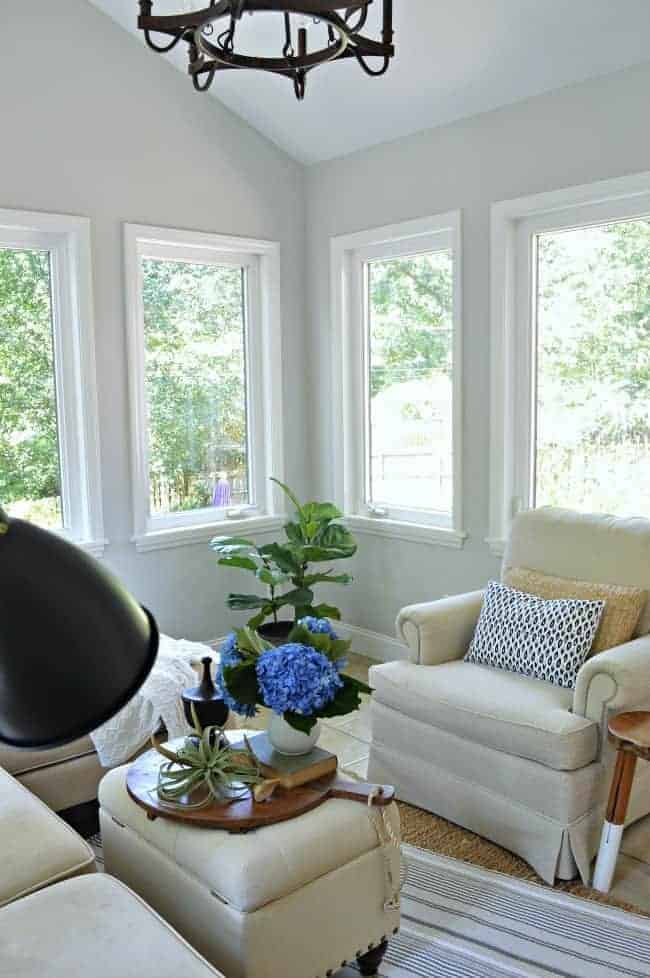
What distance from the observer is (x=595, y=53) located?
3.28 meters

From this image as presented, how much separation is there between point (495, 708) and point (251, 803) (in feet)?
3.12

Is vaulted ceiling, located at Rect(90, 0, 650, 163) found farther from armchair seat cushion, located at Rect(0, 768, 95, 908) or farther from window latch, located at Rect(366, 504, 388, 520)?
armchair seat cushion, located at Rect(0, 768, 95, 908)

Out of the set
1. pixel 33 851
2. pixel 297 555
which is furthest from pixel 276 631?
pixel 33 851

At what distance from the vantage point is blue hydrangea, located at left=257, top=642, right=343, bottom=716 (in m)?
2.08

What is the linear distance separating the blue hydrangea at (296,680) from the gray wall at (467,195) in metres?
2.02

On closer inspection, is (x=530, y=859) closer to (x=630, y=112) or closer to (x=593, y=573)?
(x=593, y=573)

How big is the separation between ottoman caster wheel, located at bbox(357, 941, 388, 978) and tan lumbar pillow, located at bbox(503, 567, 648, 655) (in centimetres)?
122

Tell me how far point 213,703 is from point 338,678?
1.40ft

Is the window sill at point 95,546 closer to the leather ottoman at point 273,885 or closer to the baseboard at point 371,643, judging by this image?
the baseboard at point 371,643

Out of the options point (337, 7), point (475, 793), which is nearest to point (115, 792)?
point (475, 793)

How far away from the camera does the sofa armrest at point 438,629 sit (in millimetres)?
3141

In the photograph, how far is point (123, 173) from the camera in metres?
3.95

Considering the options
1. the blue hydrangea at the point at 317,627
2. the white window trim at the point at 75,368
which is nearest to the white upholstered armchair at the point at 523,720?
the blue hydrangea at the point at 317,627

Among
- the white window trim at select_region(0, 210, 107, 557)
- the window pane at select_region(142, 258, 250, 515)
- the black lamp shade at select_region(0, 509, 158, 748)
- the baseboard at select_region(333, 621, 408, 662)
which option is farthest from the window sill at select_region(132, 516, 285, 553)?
the black lamp shade at select_region(0, 509, 158, 748)
